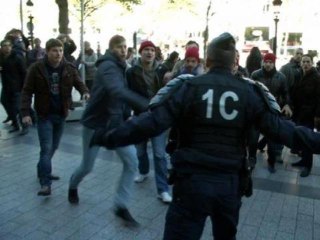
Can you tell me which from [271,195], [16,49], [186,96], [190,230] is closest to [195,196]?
[190,230]

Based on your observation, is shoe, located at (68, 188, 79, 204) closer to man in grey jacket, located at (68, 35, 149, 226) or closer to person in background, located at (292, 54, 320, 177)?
man in grey jacket, located at (68, 35, 149, 226)

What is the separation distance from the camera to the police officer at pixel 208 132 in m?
2.53

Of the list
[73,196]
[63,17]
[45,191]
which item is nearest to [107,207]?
[73,196]

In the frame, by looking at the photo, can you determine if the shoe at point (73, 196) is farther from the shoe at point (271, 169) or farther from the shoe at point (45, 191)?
the shoe at point (271, 169)

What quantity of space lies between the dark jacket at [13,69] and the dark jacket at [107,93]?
4.74 m

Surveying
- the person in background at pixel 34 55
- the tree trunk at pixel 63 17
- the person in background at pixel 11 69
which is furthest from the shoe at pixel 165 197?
the tree trunk at pixel 63 17

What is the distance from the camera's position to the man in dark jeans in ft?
16.3

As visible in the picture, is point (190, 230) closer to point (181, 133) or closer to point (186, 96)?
point (181, 133)

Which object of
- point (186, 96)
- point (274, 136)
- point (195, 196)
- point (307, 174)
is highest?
point (186, 96)

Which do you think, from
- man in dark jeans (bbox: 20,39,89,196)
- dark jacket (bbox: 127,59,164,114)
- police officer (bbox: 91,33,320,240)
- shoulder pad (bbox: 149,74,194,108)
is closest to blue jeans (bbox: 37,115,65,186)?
man in dark jeans (bbox: 20,39,89,196)

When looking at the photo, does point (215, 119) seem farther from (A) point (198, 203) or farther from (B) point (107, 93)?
(B) point (107, 93)

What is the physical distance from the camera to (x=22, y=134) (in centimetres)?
852

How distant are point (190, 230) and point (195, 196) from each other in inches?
7.7

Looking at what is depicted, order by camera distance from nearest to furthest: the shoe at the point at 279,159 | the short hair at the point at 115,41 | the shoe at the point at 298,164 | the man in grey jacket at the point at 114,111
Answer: the man in grey jacket at the point at 114,111 → the short hair at the point at 115,41 → the shoe at the point at 298,164 → the shoe at the point at 279,159
